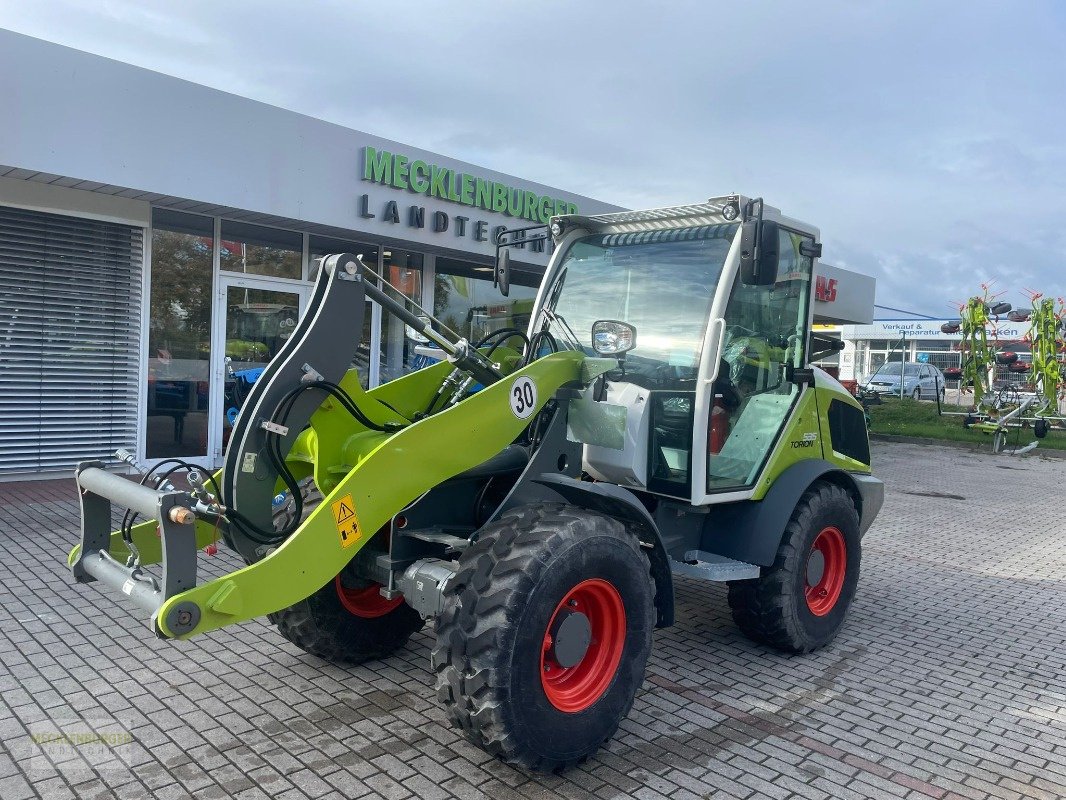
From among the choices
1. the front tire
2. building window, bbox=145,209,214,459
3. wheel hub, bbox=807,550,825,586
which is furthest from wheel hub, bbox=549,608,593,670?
building window, bbox=145,209,214,459

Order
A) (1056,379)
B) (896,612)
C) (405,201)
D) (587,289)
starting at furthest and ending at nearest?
(1056,379) → (405,201) → (896,612) → (587,289)

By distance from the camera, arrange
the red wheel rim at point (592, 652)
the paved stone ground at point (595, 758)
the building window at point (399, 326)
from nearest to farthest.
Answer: the paved stone ground at point (595, 758), the red wheel rim at point (592, 652), the building window at point (399, 326)

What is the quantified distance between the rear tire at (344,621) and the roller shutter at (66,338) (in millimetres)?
6167

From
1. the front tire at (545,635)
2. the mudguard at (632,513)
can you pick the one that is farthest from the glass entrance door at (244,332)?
the front tire at (545,635)

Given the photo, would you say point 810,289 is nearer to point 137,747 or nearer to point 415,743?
point 415,743

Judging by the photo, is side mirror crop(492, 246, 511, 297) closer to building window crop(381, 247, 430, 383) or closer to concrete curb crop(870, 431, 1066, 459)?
building window crop(381, 247, 430, 383)

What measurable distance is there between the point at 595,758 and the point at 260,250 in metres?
8.34

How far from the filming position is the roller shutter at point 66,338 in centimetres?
883

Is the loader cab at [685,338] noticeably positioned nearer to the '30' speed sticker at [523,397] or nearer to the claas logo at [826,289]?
the '30' speed sticker at [523,397]

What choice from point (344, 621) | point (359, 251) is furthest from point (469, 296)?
point (344, 621)

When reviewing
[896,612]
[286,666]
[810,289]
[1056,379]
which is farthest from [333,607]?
[1056,379]

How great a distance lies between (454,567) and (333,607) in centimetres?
103

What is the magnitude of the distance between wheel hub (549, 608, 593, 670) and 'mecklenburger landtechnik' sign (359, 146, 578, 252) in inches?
294

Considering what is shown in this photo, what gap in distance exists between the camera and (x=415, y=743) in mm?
3633
